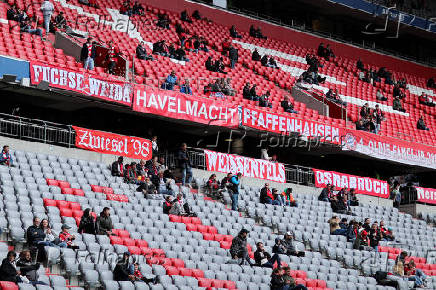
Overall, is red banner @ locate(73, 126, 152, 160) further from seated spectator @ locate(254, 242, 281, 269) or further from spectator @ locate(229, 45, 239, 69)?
spectator @ locate(229, 45, 239, 69)

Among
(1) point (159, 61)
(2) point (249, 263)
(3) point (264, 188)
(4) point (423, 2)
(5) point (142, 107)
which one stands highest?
(4) point (423, 2)

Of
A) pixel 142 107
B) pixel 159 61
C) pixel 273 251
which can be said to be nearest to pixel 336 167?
pixel 159 61

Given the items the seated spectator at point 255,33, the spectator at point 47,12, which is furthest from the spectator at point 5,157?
the seated spectator at point 255,33

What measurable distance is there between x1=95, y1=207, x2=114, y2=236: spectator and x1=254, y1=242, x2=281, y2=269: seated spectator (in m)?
3.56

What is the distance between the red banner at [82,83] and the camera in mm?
22109

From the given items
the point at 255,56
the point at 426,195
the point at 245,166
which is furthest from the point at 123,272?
the point at 255,56

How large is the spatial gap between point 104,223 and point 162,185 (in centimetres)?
418

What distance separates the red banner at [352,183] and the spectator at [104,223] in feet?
38.8

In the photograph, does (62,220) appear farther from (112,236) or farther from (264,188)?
(264,188)

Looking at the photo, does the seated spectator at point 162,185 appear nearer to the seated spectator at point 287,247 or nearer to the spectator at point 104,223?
the seated spectator at point 287,247

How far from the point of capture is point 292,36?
39188mm

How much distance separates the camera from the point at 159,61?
93.5ft

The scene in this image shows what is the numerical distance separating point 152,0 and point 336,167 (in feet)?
34.2

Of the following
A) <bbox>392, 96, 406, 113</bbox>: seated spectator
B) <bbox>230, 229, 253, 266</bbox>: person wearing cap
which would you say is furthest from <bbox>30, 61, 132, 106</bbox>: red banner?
<bbox>392, 96, 406, 113</bbox>: seated spectator
